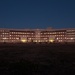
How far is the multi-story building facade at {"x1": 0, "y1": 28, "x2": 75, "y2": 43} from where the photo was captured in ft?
579

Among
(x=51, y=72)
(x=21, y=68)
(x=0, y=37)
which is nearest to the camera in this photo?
(x=21, y=68)

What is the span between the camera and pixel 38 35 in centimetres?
18038

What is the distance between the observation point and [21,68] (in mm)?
14297

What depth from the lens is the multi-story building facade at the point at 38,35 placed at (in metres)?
176

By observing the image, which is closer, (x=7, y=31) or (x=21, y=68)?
(x=21, y=68)

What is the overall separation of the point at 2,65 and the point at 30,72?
3.03 meters

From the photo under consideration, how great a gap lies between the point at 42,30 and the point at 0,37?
36510 mm

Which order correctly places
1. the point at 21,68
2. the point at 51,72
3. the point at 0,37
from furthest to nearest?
the point at 0,37 → the point at 51,72 → the point at 21,68

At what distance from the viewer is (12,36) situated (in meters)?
179

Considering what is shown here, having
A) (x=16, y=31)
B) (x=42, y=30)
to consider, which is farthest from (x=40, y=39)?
(x=16, y=31)

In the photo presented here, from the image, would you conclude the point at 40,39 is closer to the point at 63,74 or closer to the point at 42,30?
the point at 42,30

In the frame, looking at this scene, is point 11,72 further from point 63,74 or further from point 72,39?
point 72,39

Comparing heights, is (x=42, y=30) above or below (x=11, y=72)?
above

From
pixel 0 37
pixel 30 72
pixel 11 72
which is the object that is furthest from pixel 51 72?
pixel 0 37
